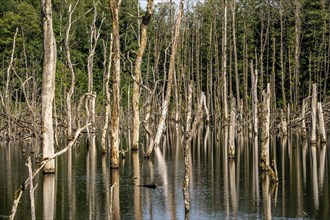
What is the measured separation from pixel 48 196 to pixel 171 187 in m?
4.02

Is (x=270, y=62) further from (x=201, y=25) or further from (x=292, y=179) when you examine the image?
(x=292, y=179)

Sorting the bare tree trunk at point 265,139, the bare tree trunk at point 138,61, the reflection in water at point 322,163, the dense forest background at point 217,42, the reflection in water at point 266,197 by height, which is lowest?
the reflection in water at point 266,197

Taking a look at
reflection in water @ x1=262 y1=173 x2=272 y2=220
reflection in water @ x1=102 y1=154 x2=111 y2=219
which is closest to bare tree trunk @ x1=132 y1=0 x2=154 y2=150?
reflection in water @ x1=102 y1=154 x2=111 y2=219

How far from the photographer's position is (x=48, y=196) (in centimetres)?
1883

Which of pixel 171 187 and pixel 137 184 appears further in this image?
pixel 137 184

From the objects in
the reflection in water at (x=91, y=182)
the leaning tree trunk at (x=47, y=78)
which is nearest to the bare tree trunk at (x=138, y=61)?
the reflection in water at (x=91, y=182)

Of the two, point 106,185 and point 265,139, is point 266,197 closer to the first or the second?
point 265,139

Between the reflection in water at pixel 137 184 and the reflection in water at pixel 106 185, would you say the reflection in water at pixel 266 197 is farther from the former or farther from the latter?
the reflection in water at pixel 106 185

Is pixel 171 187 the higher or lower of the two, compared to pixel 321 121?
lower

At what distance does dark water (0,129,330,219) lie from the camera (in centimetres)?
1653

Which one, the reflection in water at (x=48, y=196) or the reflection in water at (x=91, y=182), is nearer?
the reflection in water at (x=48, y=196)

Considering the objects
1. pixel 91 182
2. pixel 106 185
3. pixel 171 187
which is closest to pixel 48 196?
pixel 106 185

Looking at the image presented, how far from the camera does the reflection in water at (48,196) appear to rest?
53.0ft

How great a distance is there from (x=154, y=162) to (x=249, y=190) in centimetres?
866
